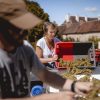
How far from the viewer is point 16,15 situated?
2.33 meters

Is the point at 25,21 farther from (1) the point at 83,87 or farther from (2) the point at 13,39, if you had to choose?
(1) the point at 83,87

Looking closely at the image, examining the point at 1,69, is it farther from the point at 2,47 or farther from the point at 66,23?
the point at 66,23

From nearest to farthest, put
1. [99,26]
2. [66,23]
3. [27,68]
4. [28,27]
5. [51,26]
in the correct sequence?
[28,27] → [27,68] → [51,26] → [99,26] → [66,23]

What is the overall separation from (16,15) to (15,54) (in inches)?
10.0

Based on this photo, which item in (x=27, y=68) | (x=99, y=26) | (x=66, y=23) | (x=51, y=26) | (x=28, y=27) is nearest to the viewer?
(x=28, y=27)

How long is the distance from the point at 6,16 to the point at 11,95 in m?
0.46

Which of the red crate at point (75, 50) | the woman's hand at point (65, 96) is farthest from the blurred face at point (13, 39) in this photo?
the red crate at point (75, 50)

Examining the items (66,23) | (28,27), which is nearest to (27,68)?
(28,27)

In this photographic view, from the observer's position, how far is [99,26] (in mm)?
73562

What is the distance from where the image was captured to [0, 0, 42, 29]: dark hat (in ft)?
7.57

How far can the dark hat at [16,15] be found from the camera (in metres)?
2.31

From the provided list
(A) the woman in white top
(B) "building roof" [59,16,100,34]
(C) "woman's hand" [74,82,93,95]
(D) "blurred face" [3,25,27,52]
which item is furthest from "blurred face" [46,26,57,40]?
(B) "building roof" [59,16,100,34]

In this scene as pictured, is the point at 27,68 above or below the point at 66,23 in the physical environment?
below

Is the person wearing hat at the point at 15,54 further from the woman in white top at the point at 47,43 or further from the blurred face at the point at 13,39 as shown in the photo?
the woman in white top at the point at 47,43
